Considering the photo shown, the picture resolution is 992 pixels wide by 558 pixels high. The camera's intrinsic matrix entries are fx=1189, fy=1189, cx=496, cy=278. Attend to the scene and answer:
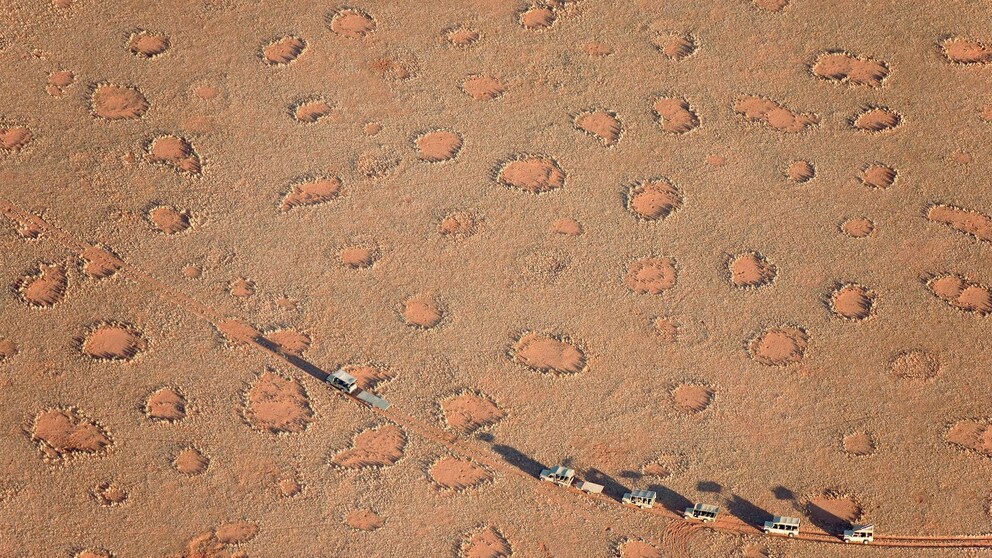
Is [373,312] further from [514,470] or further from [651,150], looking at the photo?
[651,150]

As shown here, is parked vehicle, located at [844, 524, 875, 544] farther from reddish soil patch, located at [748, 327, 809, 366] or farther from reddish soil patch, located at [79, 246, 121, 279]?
reddish soil patch, located at [79, 246, 121, 279]

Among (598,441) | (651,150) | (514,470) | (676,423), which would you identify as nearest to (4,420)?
(514,470)

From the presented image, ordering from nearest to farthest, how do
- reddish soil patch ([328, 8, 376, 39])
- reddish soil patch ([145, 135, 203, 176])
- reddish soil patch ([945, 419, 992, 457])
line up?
reddish soil patch ([945, 419, 992, 457]), reddish soil patch ([145, 135, 203, 176]), reddish soil patch ([328, 8, 376, 39])

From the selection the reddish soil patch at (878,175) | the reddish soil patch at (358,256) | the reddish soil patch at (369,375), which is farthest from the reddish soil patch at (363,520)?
the reddish soil patch at (878,175)

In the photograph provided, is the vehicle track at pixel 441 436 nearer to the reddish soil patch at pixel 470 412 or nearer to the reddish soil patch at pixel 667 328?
the reddish soil patch at pixel 470 412

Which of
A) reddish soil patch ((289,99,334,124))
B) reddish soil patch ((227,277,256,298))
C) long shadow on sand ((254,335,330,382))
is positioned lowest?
long shadow on sand ((254,335,330,382))

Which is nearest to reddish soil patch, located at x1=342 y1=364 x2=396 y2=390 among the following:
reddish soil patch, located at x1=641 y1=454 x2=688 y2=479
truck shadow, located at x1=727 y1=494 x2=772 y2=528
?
reddish soil patch, located at x1=641 y1=454 x2=688 y2=479

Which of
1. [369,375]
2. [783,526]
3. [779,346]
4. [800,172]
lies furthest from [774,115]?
[369,375]
